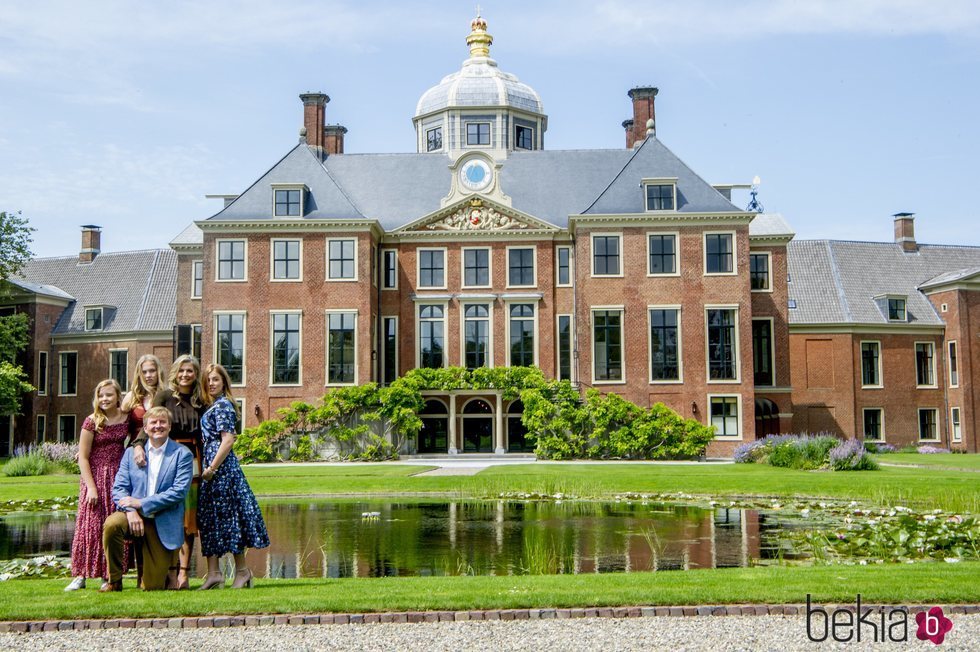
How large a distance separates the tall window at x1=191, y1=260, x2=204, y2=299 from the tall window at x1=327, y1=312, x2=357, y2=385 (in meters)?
6.51

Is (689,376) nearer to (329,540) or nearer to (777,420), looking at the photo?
(777,420)

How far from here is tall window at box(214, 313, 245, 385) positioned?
3625 centimetres

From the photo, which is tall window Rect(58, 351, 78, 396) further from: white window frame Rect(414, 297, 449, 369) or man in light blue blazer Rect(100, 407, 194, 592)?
man in light blue blazer Rect(100, 407, 194, 592)

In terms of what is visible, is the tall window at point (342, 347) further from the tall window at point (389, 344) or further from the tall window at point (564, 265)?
the tall window at point (564, 265)

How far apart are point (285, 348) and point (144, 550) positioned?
91.7 ft

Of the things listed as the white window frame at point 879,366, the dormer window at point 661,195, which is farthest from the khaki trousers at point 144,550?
the white window frame at point 879,366

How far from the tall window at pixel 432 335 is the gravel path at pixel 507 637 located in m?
29.9

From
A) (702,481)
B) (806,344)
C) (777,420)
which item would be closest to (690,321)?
(777,420)

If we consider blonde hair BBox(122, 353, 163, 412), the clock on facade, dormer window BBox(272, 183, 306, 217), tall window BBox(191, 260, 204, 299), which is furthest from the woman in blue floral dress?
tall window BBox(191, 260, 204, 299)

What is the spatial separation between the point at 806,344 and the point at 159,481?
3766 centimetres

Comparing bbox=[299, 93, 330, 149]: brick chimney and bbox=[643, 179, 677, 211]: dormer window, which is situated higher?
bbox=[299, 93, 330, 149]: brick chimney

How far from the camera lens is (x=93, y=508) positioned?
9031 millimetres

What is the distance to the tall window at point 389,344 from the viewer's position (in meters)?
37.8

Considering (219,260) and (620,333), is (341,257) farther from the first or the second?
(620,333)
